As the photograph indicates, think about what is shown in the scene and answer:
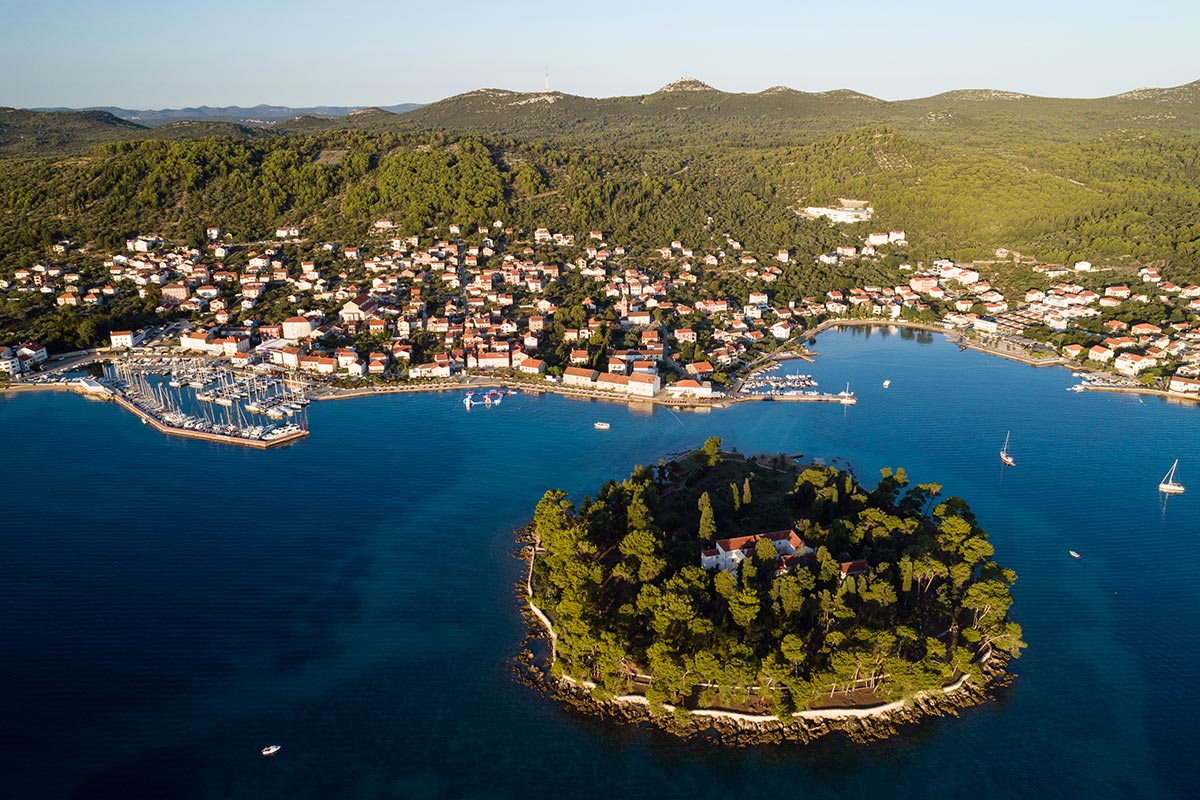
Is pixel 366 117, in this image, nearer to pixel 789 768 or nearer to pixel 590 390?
pixel 590 390

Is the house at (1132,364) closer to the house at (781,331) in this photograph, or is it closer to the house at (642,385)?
the house at (781,331)

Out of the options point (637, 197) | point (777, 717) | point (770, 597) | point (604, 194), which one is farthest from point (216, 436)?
point (637, 197)

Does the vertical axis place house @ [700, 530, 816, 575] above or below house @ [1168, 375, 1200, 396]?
below

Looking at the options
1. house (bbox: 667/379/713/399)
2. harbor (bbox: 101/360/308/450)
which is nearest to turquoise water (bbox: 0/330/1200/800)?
harbor (bbox: 101/360/308/450)

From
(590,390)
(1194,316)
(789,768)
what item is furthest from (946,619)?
(1194,316)

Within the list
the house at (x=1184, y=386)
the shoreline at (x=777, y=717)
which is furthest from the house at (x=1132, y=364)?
the shoreline at (x=777, y=717)

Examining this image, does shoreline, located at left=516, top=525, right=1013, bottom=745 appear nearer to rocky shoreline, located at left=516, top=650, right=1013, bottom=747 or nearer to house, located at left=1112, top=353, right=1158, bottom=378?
rocky shoreline, located at left=516, top=650, right=1013, bottom=747
